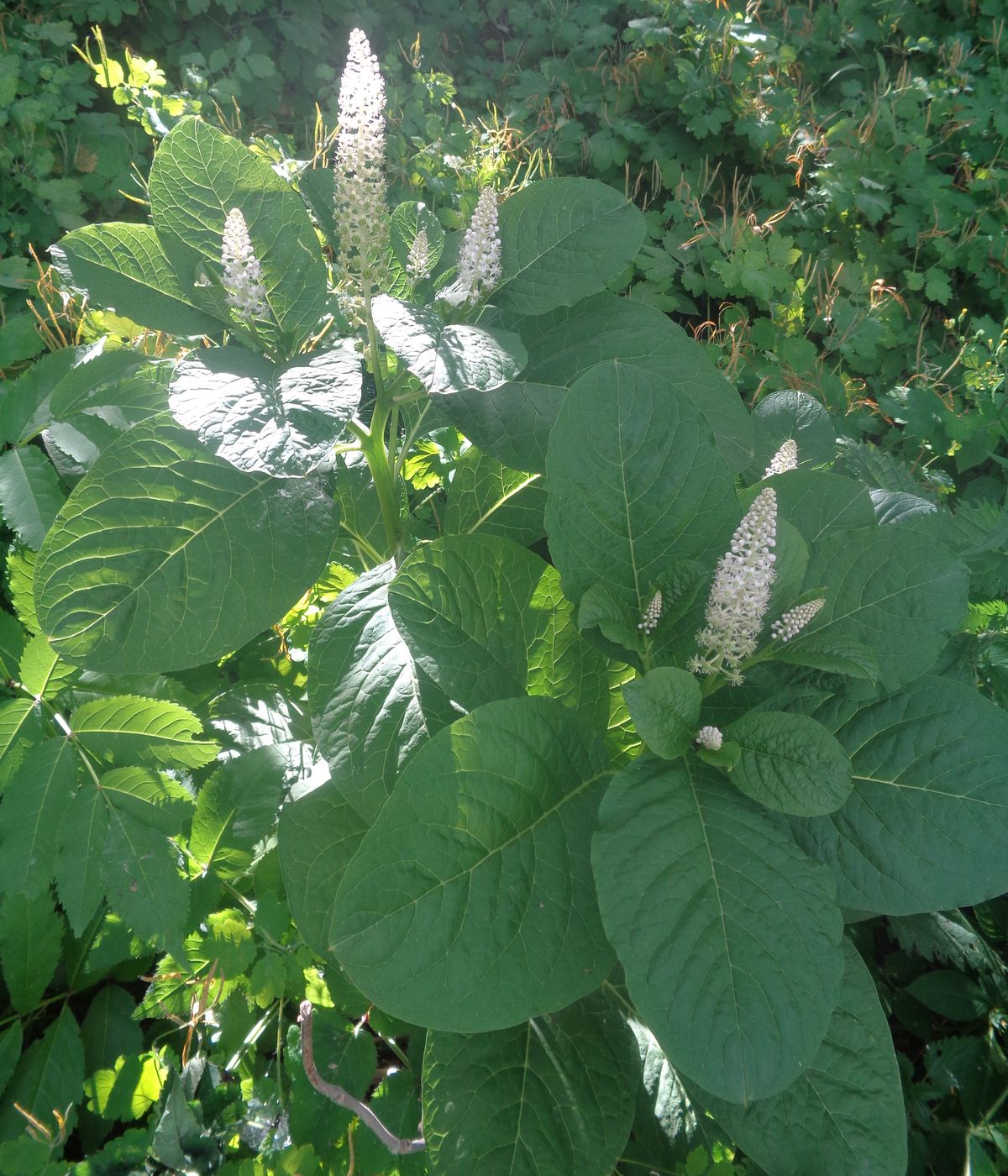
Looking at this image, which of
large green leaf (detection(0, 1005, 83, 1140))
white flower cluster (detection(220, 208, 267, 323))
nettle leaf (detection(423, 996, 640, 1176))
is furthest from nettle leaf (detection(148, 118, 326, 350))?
large green leaf (detection(0, 1005, 83, 1140))

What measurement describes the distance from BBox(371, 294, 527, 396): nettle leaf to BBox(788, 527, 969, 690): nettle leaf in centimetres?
45

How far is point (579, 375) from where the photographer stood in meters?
1.12

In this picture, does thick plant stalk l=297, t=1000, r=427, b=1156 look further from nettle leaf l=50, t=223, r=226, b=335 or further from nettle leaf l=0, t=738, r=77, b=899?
nettle leaf l=50, t=223, r=226, b=335

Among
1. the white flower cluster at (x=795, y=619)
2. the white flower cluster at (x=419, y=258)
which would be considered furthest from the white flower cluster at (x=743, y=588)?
the white flower cluster at (x=419, y=258)

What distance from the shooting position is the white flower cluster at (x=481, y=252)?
1.06 m

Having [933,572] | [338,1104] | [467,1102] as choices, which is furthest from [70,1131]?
[933,572]

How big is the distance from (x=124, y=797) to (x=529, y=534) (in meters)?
0.69

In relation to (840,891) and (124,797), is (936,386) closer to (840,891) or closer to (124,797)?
(840,891)

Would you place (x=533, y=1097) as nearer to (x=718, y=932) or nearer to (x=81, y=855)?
(x=718, y=932)

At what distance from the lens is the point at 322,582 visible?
5.24 ft

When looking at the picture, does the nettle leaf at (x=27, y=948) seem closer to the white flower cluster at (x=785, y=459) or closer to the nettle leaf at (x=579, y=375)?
the nettle leaf at (x=579, y=375)

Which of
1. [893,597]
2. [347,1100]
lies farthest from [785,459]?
[347,1100]

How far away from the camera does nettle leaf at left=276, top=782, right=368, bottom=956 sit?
42.9 inches

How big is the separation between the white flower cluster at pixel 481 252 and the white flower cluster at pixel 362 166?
105 mm
